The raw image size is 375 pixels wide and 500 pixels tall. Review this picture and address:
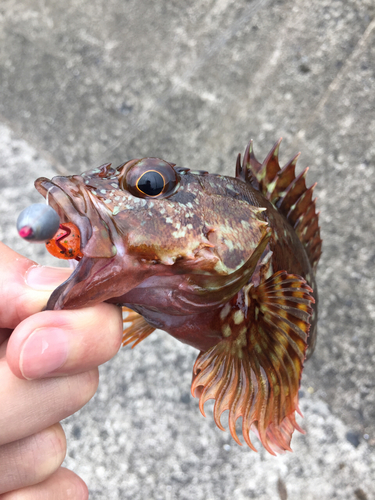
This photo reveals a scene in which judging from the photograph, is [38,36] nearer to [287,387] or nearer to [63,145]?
[63,145]

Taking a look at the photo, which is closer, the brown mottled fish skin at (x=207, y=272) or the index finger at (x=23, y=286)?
the brown mottled fish skin at (x=207, y=272)

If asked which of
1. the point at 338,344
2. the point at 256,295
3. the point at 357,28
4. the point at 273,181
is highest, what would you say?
the point at 357,28

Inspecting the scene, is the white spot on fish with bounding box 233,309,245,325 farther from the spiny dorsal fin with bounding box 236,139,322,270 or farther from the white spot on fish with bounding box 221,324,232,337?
the spiny dorsal fin with bounding box 236,139,322,270

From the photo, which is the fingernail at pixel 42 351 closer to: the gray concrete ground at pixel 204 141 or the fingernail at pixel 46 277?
the fingernail at pixel 46 277

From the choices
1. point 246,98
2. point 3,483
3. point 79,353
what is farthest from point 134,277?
point 246,98

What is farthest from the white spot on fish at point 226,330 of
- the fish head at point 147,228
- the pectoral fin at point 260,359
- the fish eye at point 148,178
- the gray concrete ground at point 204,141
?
the gray concrete ground at point 204,141

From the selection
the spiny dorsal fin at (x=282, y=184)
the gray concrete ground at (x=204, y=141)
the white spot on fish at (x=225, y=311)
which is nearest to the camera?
the white spot on fish at (x=225, y=311)
